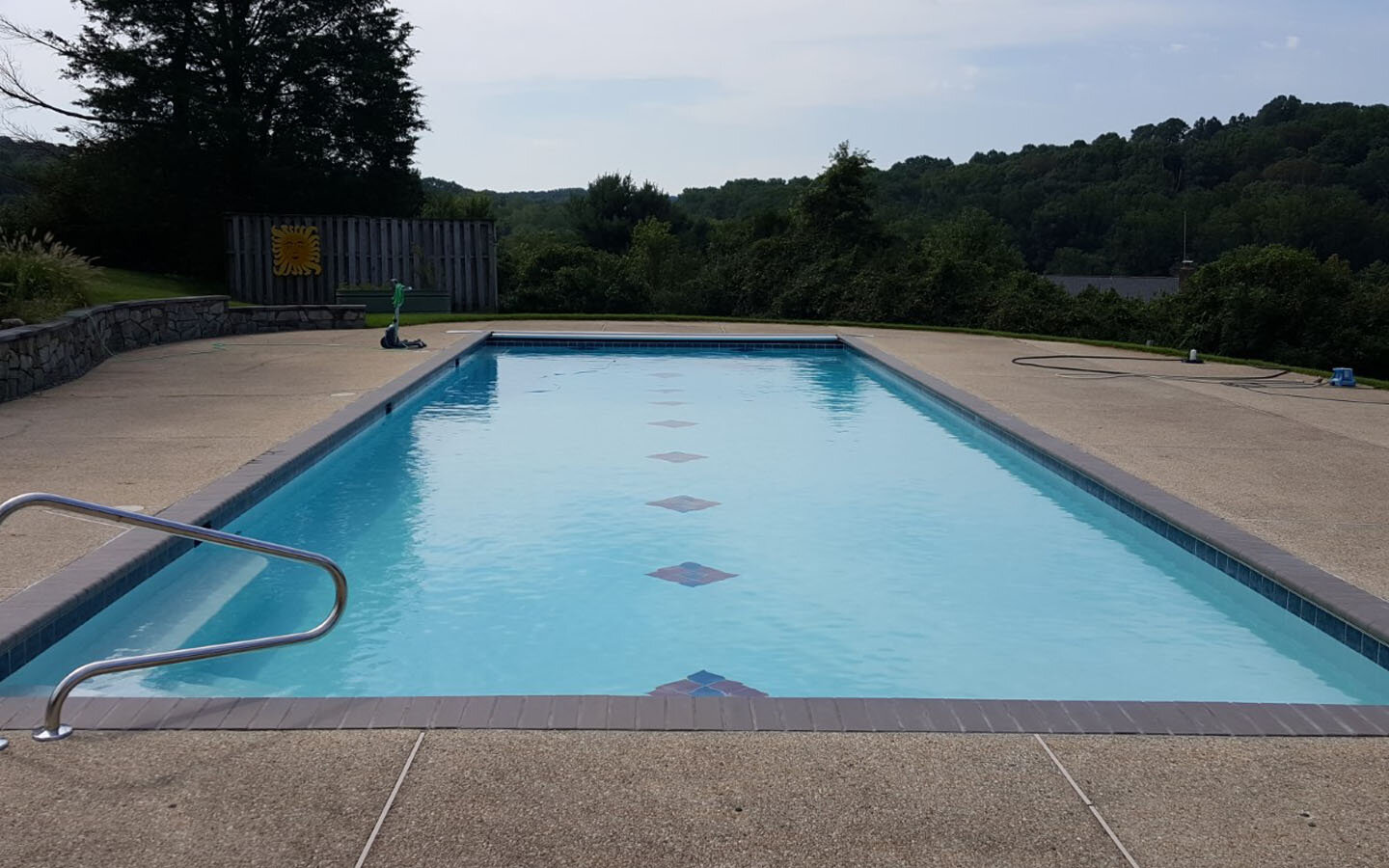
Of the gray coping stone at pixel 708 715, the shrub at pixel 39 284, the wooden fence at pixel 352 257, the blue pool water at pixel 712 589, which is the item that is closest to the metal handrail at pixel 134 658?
the gray coping stone at pixel 708 715

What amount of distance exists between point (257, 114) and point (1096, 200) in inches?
1490

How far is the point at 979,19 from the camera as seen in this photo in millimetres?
17859

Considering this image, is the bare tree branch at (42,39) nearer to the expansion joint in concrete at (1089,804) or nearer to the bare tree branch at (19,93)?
the bare tree branch at (19,93)

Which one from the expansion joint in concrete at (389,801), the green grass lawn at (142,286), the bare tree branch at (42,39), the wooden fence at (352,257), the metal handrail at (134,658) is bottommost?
the expansion joint in concrete at (389,801)

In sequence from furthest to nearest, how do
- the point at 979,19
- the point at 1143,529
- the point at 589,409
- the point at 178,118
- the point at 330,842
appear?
the point at 178,118
the point at 979,19
the point at 589,409
the point at 1143,529
the point at 330,842

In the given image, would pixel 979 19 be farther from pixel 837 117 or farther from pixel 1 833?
pixel 1 833

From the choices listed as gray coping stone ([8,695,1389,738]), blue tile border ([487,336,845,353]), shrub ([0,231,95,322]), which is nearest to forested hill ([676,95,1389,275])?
blue tile border ([487,336,845,353])

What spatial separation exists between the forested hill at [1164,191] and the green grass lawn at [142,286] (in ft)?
71.9

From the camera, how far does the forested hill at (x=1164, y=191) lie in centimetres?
3672

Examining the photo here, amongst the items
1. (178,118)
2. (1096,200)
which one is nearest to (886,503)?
(178,118)

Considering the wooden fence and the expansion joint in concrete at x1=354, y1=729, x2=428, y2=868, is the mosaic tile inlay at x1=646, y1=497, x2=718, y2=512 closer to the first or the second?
the expansion joint in concrete at x1=354, y1=729, x2=428, y2=868

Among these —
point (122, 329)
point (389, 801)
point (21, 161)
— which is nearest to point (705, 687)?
point (389, 801)

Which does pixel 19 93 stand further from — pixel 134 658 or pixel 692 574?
pixel 134 658

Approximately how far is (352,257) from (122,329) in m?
7.14
